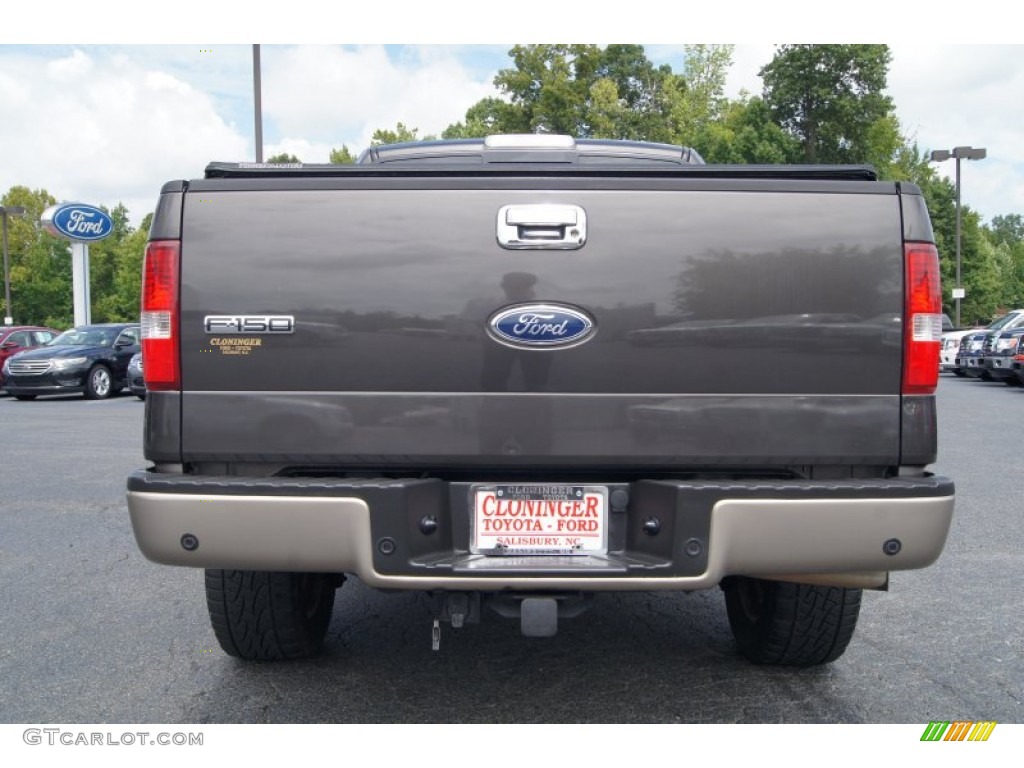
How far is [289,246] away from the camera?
2682 millimetres

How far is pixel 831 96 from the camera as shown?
42.4m

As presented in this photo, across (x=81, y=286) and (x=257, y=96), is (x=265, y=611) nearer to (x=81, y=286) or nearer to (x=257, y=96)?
(x=257, y=96)

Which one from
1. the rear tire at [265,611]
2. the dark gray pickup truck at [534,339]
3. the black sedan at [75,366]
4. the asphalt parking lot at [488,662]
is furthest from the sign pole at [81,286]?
the dark gray pickup truck at [534,339]

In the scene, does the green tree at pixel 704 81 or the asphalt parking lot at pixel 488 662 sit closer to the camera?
the asphalt parking lot at pixel 488 662

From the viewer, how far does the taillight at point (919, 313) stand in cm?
270

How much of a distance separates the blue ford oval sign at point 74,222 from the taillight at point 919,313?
28413mm

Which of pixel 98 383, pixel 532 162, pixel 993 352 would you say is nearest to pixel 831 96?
pixel 993 352

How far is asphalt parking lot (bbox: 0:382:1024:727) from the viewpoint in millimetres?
3186

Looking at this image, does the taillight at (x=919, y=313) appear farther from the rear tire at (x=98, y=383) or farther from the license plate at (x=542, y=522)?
the rear tire at (x=98, y=383)

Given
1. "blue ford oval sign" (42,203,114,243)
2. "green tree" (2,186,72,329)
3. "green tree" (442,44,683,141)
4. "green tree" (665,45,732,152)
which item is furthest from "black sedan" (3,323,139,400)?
"green tree" (2,186,72,329)

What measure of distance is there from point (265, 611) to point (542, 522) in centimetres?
128

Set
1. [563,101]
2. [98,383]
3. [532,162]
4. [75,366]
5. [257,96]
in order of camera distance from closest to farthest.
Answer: [532,162] < [257,96] < [75,366] < [98,383] < [563,101]

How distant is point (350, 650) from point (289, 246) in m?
1.87

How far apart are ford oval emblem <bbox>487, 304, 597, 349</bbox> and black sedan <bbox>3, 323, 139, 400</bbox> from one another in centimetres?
1737
